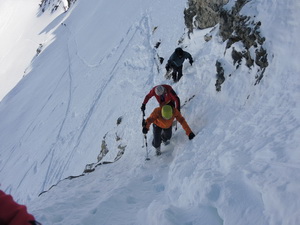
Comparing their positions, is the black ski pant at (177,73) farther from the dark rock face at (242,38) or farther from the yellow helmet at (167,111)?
the yellow helmet at (167,111)

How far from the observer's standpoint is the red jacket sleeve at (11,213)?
2.40m

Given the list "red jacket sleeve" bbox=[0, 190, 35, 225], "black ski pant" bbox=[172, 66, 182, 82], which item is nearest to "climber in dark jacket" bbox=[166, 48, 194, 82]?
"black ski pant" bbox=[172, 66, 182, 82]

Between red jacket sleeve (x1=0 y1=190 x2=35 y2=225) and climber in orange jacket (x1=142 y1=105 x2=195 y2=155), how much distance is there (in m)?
5.26

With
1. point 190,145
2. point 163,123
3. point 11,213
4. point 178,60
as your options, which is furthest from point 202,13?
point 11,213

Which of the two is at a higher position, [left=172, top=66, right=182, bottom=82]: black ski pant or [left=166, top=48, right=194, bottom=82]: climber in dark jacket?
[left=166, top=48, right=194, bottom=82]: climber in dark jacket

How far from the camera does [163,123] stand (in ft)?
25.8

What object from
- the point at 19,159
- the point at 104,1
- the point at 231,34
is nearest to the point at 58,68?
the point at 104,1

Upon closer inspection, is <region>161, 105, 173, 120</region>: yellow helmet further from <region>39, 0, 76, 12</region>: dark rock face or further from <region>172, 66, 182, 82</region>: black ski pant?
<region>39, 0, 76, 12</region>: dark rock face

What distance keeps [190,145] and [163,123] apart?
0.87 meters

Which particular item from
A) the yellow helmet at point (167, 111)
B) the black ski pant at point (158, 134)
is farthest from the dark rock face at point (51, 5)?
the yellow helmet at point (167, 111)

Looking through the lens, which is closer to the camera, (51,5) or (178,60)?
(178,60)

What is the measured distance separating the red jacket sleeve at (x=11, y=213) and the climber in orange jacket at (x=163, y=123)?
5.26 metres

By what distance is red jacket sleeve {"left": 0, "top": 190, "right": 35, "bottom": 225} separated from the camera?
2402mm

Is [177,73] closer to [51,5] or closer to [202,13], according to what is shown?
[202,13]
